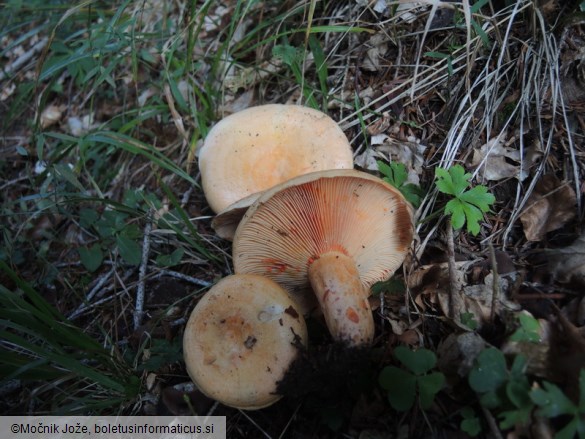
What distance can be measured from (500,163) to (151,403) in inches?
84.4

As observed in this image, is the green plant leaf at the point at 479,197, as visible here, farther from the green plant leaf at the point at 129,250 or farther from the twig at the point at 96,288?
the twig at the point at 96,288

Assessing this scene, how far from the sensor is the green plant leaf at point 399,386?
153 cm

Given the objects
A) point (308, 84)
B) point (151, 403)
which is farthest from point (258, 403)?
point (308, 84)

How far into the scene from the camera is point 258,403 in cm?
166

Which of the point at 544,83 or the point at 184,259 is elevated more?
the point at 544,83

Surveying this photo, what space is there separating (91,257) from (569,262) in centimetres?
258

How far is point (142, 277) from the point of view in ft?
8.09

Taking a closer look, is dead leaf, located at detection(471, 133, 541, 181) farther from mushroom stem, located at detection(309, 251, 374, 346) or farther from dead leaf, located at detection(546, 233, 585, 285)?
mushroom stem, located at detection(309, 251, 374, 346)

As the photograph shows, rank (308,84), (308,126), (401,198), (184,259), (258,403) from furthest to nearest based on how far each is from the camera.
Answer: (308,84), (184,259), (308,126), (401,198), (258,403)

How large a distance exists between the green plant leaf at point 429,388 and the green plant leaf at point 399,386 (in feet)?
0.11

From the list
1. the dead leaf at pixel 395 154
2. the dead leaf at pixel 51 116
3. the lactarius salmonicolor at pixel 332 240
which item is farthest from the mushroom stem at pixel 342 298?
the dead leaf at pixel 51 116

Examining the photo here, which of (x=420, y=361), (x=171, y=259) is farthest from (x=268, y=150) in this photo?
(x=420, y=361)

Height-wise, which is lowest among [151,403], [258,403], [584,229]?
[151,403]

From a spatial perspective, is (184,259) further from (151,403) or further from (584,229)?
(584,229)
